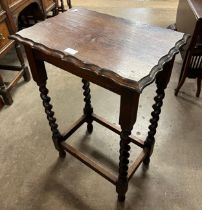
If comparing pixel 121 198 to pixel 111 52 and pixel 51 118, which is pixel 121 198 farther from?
pixel 111 52

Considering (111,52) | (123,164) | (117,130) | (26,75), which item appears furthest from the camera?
(26,75)

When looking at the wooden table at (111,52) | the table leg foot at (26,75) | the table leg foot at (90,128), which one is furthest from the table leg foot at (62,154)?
the table leg foot at (26,75)

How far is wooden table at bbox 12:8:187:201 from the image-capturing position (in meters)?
0.75

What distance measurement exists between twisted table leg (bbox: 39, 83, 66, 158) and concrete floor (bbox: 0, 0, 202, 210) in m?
0.13

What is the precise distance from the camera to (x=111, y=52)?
0.83 meters

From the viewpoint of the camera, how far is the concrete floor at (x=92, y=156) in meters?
1.29

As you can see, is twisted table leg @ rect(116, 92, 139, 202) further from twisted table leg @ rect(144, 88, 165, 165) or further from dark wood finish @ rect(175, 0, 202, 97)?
dark wood finish @ rect(175, 0, 202, 97)

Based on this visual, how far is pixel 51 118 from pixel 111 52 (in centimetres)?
58

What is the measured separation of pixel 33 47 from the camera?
89cm

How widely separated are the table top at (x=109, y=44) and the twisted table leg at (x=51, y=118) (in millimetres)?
262

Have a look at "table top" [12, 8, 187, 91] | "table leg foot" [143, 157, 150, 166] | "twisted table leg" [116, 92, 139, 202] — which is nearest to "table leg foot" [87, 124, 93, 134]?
"table leg foot" [143, 157, 150, 166]

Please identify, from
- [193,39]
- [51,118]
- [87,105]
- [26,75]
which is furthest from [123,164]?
[26,75]

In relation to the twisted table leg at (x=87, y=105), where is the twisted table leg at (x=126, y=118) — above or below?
above

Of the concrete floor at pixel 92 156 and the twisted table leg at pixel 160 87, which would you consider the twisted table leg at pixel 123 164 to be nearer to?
the concrete floor at pixel 92 156
